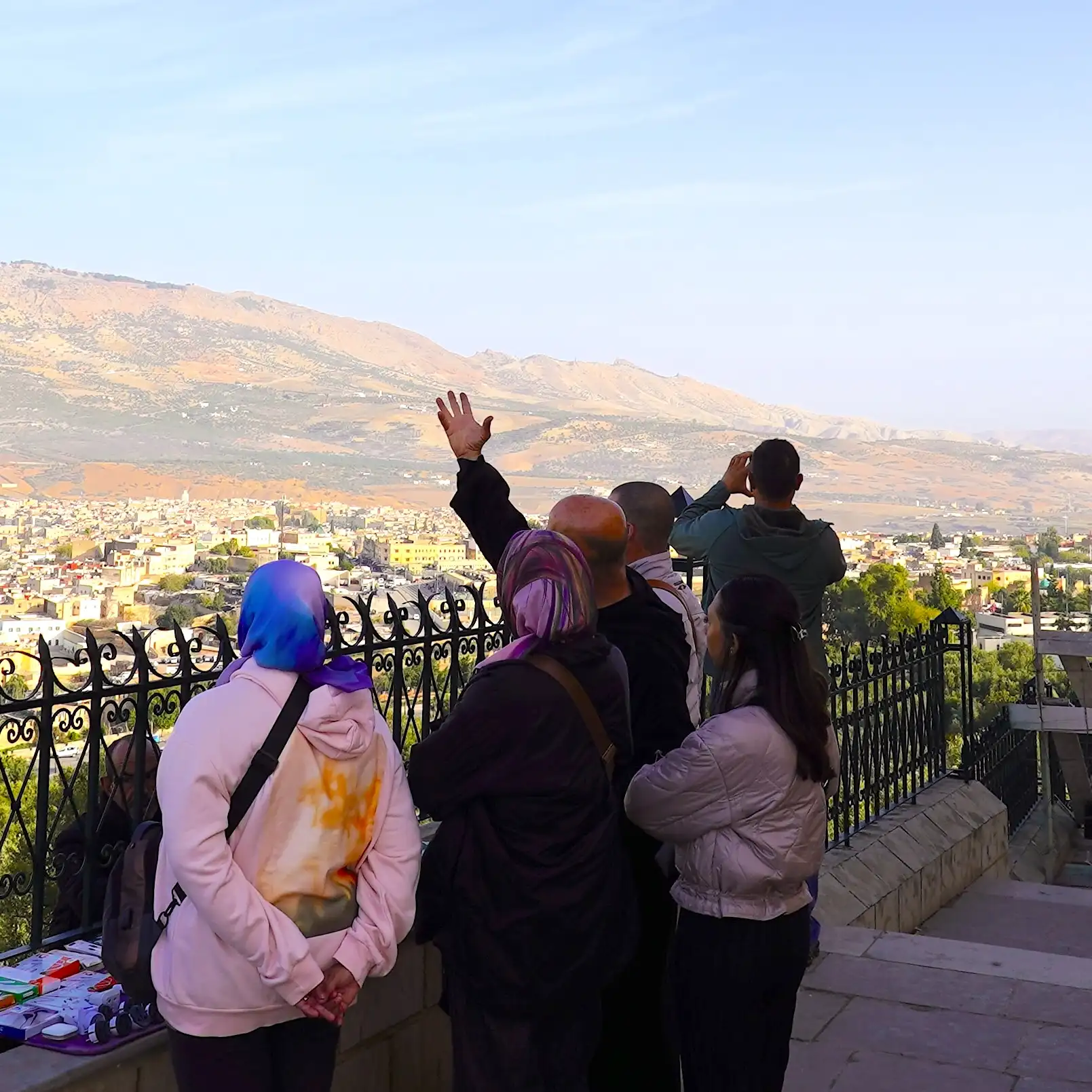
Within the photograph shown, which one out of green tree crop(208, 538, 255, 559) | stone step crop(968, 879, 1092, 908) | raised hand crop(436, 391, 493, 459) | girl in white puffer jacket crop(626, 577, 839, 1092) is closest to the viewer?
girl in white puffer jacket crop(626, 577, 839, 1092)

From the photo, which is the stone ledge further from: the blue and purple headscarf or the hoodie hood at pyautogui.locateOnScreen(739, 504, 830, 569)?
the blue and purple headscarf

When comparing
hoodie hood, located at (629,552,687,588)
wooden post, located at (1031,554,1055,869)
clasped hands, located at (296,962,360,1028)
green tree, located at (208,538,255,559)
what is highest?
hoodie hood, located at (629,552,687,588)

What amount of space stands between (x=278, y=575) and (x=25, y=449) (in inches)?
7551

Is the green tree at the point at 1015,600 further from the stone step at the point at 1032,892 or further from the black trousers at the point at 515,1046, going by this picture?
the black trousers at the point at 515,1046

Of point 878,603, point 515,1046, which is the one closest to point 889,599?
point 878,603

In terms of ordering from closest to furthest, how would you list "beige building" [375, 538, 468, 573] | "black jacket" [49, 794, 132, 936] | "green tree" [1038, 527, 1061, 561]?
1. "black jacket" [49, 794, 132, 936]
2. "green tree" [1038, 527, 1061, 561]
3. "beige building" [375, 538, 468, 573]

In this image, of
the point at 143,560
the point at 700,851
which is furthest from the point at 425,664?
the point at 143,560

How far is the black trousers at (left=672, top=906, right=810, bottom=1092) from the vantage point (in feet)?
8.89

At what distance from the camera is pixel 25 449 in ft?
591

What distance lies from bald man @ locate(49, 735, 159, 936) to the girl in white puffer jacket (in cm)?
112

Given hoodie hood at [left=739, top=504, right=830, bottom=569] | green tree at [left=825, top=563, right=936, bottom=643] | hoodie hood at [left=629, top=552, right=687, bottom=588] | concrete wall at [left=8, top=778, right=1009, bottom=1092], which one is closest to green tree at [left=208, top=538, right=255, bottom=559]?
green tree at [left=825, top=563, right=936, bottom=643]

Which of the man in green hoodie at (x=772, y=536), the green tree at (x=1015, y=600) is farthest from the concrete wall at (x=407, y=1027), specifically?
the green tree at (x=1015, y=600)

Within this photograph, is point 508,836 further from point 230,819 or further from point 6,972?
point 6,972

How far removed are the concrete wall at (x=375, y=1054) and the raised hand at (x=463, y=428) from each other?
1.18m
